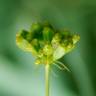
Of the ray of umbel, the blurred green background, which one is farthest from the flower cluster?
the blurred green background

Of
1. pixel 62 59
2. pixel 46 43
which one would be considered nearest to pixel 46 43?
pixel 46 43

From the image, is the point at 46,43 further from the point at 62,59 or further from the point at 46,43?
the point at 62,59

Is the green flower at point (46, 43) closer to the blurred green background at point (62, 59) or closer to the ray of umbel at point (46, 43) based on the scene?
the ray of umbel at point (46, 43)

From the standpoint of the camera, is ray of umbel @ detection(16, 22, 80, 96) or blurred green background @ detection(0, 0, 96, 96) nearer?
ray of umbel @ detection(16, 22, 80, 96)

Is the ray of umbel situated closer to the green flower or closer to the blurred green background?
the green flower

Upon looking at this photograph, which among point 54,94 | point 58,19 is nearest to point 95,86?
point 54,94

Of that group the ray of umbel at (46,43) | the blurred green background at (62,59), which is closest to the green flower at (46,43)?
the ray of umbel at (46,43)
